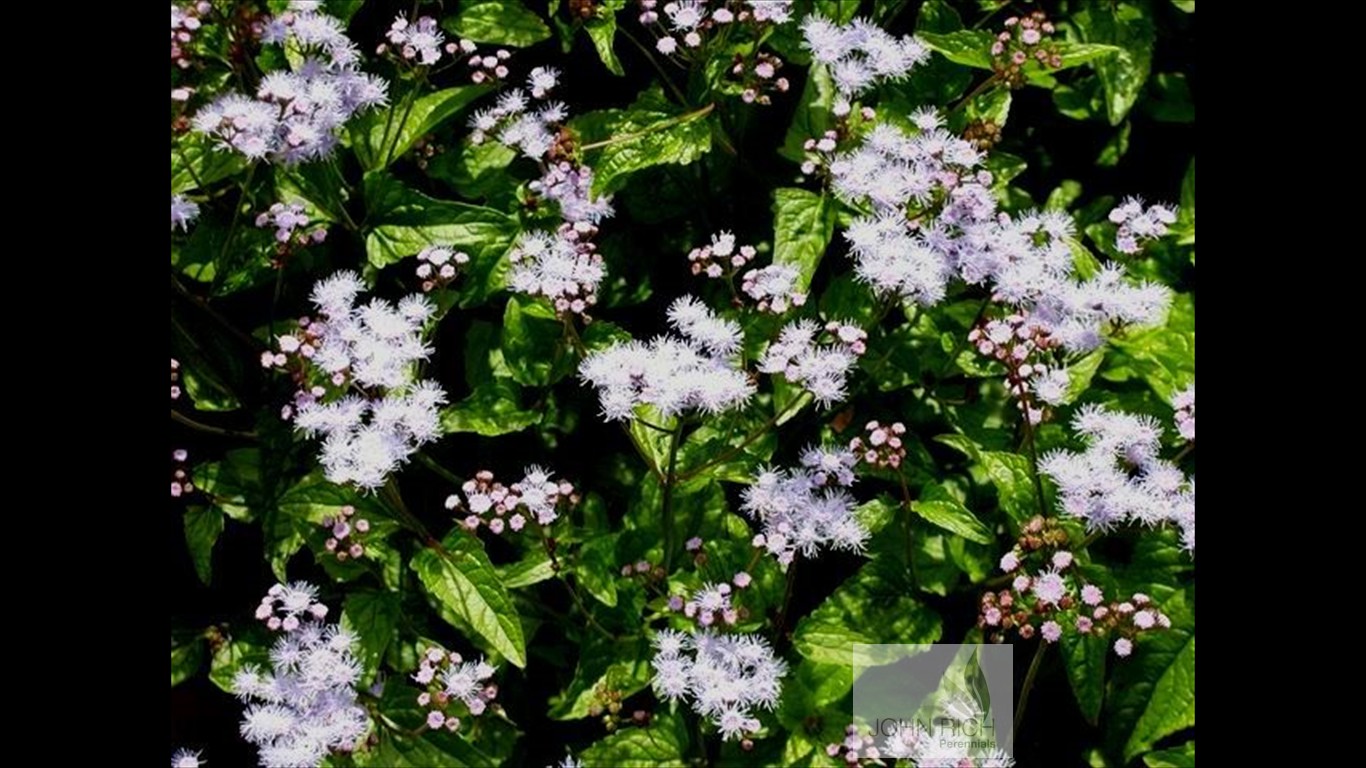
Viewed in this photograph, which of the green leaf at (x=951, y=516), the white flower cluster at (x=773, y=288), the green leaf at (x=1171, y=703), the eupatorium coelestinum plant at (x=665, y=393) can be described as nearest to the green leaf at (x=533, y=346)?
the eupatorium coelestinum plant at (x=665, y=393)

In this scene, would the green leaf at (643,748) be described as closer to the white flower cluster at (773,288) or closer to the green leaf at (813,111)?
the white flower cluster at (773,288)

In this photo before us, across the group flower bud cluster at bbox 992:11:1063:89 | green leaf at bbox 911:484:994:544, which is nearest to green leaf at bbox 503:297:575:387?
green leaf at bbox 911:484:994:544

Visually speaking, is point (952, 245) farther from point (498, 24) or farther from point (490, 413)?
point (498, 24)

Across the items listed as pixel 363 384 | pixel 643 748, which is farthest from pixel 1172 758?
pixel 363 384

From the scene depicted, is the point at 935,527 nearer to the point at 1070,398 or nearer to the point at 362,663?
the point at 1070,398

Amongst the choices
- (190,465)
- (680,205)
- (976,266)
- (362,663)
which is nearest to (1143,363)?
(976,266)
